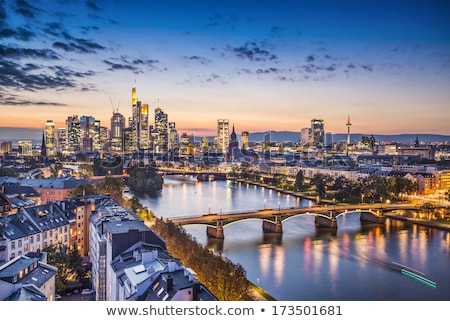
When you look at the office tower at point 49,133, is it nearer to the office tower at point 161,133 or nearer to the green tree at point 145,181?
the green tree at point 145,181

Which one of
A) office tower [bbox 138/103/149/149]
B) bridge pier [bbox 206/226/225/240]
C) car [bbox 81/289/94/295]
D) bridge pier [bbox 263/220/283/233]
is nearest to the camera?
car [bbox 81/289/94/295]

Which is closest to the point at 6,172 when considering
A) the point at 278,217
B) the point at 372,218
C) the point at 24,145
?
the point at 24,145

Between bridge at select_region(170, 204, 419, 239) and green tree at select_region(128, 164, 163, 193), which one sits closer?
bridge at select_region(170, 204, 419, 239)

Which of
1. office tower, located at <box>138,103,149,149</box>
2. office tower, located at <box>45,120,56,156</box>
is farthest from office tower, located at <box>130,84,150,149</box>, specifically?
office tower, located at <box>45,120,56,156</box>

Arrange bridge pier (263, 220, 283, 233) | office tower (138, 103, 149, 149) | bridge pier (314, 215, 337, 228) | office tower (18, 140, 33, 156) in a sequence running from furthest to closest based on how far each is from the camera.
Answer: office tower (138, 103, 149, 149)
bridge pier (314, 215, 337, 228)
bridge pier (263, 220, 283, 233)
office tower (18, 140, 33, 156)

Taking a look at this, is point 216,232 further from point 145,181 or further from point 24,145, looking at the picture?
point 145,181

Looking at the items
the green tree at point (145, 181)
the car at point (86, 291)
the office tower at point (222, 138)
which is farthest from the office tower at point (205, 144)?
the car at point (86, 291)

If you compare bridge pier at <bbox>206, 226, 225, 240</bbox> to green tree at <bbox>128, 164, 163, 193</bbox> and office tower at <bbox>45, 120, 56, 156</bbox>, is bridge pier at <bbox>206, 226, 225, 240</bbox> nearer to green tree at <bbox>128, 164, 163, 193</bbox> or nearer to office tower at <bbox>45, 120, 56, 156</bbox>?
office tower at <bbox>45, 120, 56, 156</bbox>
